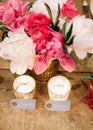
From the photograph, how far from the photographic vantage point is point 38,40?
699 mm

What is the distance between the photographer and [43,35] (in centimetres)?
70

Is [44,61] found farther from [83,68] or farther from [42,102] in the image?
[83,68]

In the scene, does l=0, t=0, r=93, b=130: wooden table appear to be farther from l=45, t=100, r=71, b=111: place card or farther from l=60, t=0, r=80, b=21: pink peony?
l=60, t=0, r=80, b=21: pink peony

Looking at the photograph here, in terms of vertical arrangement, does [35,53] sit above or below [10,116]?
above

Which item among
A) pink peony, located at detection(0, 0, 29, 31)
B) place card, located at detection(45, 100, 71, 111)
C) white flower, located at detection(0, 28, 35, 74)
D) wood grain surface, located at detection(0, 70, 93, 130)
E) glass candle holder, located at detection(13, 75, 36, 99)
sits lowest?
wood grain surface, located at detection(0, 70, 93, 130)

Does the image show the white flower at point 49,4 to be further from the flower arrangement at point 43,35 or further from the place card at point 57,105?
the place card at point 57,105

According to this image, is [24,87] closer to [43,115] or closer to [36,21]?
[43,115]

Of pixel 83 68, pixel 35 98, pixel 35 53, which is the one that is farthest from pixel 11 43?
pixel 83 68

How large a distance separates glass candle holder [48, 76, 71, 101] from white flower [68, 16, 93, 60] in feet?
0.57

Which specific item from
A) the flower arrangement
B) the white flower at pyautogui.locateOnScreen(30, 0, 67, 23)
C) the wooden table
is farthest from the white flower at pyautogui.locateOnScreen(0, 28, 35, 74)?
the wooden table

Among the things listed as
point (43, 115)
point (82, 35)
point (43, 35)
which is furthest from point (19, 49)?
point (43, 115)

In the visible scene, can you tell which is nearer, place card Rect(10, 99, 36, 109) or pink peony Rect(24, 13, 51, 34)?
pink peony Rect(24, 13, 51, 34)

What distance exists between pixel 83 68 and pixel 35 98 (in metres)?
0.26

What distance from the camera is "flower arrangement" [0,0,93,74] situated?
688 mm
